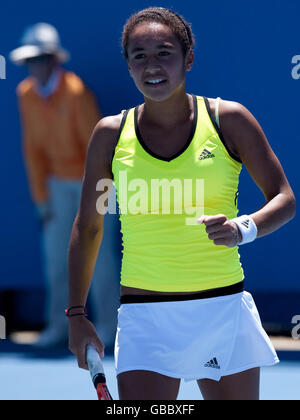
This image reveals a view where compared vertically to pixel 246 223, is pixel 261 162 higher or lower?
higher

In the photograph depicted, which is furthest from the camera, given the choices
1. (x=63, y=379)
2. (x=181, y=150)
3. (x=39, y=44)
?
(x=39, y=44)

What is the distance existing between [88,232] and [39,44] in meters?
3.50

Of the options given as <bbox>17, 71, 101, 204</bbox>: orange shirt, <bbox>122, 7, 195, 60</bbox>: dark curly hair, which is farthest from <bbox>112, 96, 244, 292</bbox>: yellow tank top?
<bbox>17, 71, 101, 204</bbox>: orange shirt

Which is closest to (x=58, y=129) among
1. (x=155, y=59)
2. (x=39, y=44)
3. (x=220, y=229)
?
(x=39, y=44)

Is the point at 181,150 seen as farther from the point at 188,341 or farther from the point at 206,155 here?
the point at 188,341

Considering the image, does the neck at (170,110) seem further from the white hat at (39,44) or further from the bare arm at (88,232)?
the white hat at (39,44)

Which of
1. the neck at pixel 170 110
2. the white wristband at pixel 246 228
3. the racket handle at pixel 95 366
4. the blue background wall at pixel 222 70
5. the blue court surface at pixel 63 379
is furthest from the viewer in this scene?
the blue background wall at pixel 222 70

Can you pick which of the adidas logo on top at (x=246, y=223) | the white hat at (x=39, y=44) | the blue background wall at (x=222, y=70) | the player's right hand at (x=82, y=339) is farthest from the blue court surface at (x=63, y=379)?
the adidas logo on top at (x=246, y=223)

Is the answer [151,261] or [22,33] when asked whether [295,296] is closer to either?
[22,33]

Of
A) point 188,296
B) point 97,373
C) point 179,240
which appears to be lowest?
point 97,373

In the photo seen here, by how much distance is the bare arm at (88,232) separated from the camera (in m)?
2.78

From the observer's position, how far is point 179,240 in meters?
2.71

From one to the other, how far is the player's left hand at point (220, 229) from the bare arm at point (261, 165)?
0.16m
